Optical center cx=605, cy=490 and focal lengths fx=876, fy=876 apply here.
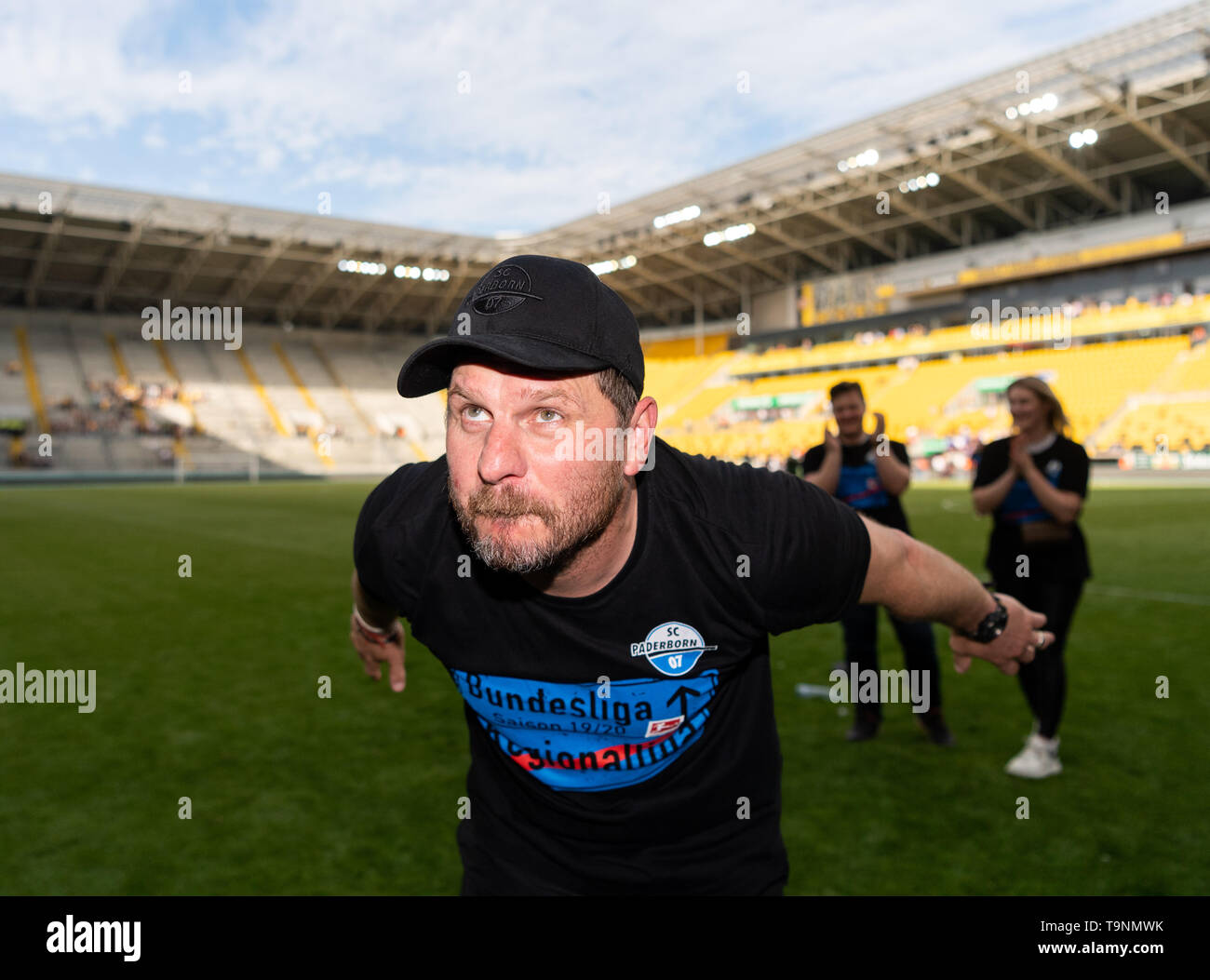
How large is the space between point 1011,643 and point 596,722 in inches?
48.3

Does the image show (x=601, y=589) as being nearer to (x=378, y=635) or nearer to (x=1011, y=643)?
(x=378, y=635)

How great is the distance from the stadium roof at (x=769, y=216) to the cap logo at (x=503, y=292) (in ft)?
117

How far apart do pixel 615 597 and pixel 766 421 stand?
47440 mm

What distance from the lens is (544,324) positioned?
1.77 metres

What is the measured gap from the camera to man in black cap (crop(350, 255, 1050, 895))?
69.9 inches

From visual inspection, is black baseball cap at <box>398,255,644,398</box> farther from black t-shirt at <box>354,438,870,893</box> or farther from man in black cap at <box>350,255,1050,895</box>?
black t-shirt at <box>354,438,870,893</box>

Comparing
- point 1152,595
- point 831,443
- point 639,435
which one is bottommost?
point 1152,595

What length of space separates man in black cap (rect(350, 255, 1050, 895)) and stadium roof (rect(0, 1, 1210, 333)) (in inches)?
1396

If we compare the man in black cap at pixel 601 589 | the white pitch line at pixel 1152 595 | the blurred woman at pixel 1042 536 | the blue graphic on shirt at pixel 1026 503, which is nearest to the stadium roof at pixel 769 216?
the white pitch line at pixel 1152 595

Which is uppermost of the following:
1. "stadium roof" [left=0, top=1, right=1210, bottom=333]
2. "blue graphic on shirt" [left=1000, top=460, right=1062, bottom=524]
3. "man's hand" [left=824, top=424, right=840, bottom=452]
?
"stadium roof" [left=0, top=1, right=1210, bottom=333]

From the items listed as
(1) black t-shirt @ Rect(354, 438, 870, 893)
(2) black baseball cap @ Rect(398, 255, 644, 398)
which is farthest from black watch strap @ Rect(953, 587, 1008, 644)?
(2) black baseball cap @ Rect(398, 255, 644, 398)

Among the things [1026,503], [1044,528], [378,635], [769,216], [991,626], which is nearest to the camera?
[991,626]

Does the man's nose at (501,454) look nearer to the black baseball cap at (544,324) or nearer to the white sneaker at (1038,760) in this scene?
the black baseball cap at (544,324)

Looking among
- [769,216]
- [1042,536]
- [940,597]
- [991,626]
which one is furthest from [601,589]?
[769,216]
